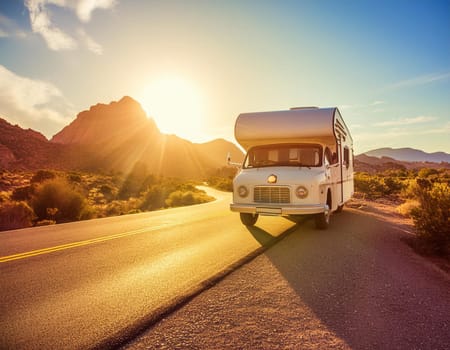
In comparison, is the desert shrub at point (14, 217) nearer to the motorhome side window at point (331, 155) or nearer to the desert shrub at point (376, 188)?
the motorhome side window at point (331, 155)

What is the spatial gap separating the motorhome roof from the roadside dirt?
3755 mm

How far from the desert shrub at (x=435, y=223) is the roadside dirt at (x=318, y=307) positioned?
2.47 feet

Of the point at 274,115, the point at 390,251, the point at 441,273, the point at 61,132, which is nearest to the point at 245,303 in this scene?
the point at 441,273

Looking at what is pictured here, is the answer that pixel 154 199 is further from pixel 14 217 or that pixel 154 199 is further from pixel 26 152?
pixel 26 152

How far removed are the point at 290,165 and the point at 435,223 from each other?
333 cm

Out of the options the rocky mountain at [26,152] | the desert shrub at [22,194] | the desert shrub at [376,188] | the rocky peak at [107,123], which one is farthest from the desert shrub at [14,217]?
the rocky peak at [107,123]

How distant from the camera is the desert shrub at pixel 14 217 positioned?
410 inches

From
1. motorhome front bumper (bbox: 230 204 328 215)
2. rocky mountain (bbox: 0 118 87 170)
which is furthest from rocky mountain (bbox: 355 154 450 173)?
motorhome front bumper (bbox: 230 204 328 215)

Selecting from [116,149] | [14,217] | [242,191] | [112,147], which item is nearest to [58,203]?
[14,217]

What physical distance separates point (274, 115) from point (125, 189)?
28384 millimetres

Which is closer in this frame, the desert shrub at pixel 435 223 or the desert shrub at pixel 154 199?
the desert shrub at pixel 435 223

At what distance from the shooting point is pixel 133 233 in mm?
7746

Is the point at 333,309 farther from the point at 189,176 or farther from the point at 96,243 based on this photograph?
the point at 189,176

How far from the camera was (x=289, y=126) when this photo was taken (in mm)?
8523
